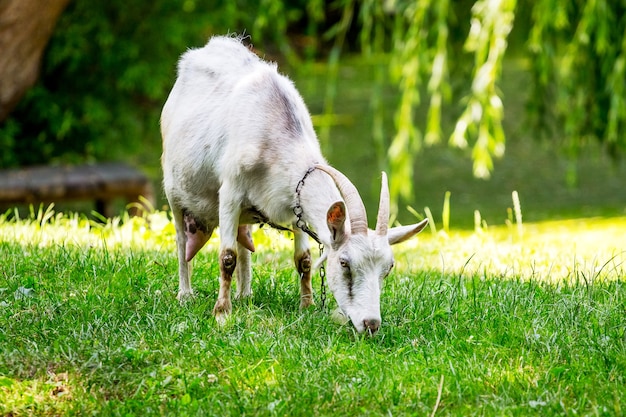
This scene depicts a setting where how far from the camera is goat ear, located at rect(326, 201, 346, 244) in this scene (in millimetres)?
4516

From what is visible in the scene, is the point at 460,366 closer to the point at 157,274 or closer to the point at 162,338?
the point at 162,338

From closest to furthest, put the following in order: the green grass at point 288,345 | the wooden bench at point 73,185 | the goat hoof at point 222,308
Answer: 1. the green grass at point 288,345
2. the goat hoof at point 222,308
3. the wooden bench at point 73,185

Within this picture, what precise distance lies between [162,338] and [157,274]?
1277 mm

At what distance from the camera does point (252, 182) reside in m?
5.06

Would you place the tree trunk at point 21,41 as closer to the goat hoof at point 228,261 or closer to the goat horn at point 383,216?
the goat hoof at point 228,261

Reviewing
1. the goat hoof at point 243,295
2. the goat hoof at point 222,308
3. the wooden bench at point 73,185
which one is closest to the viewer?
the goat hoof at point 222,308

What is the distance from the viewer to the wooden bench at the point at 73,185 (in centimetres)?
1053

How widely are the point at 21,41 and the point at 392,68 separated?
452 centimetres

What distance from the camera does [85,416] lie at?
12.8 feet

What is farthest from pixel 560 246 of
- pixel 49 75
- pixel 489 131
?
pixel 49 75

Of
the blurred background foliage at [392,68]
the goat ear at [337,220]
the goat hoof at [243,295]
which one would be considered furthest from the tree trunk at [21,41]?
the goat ear at [337,220]

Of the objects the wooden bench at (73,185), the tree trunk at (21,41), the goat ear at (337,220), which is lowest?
the wooden bench at (73,185)

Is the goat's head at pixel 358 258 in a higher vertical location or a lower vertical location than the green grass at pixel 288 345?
higher

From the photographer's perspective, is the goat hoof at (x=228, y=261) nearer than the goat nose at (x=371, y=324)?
No
